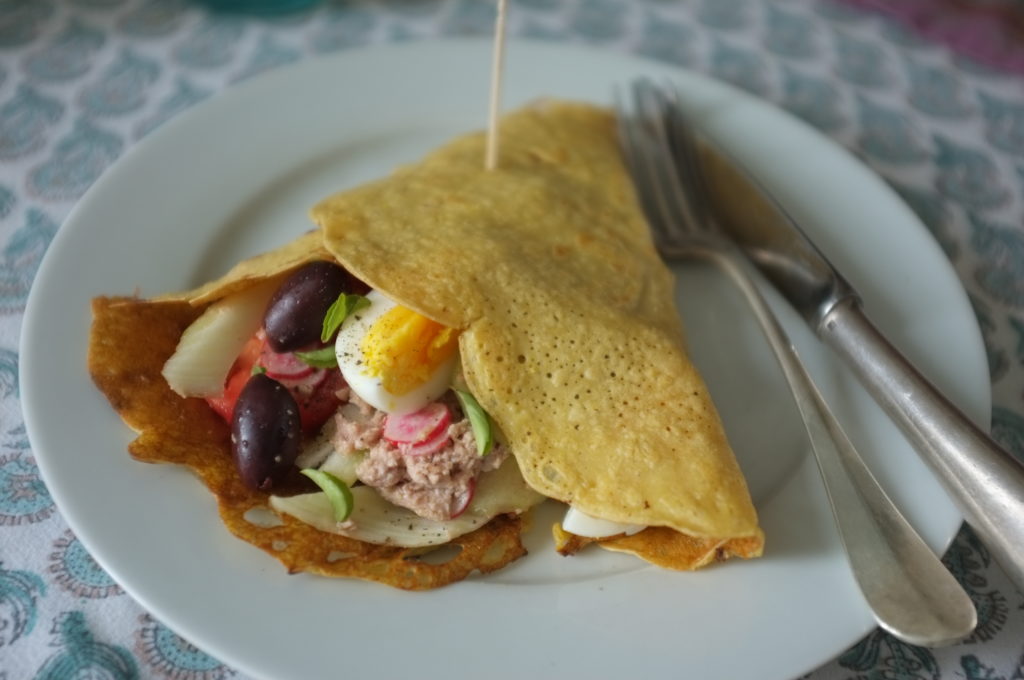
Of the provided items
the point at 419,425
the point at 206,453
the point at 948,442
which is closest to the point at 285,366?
the point at 206,453

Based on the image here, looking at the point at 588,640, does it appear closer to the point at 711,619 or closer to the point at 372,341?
the point at 711,619

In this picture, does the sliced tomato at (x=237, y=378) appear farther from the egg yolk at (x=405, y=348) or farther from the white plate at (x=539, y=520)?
the egg yolk at (x=405, y=348)

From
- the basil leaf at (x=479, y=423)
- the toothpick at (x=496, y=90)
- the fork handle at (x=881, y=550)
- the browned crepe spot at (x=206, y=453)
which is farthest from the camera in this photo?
the toothpick at (x=496, y=90)

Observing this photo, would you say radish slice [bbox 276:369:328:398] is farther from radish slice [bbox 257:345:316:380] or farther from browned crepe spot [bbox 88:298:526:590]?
browned crepe spot [bbox 88:298:526:590]

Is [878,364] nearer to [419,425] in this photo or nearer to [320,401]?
[419,425]

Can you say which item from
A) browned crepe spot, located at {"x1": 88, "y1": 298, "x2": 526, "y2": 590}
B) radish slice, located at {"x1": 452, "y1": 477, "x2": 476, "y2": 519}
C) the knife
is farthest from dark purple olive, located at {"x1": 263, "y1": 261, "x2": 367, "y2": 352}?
the knife

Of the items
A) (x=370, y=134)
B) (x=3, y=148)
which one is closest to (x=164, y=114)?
(x=3, y=148)

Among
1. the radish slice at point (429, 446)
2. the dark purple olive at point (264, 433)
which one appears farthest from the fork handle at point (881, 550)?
the dark purple olive at point (264, 433)
